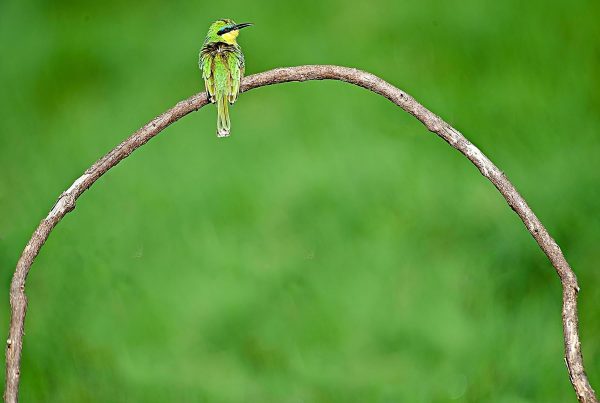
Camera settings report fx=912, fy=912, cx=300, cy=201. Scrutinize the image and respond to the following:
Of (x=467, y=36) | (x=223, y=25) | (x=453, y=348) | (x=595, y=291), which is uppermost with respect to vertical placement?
(x=467, y=36)

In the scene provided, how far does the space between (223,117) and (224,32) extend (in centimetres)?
27

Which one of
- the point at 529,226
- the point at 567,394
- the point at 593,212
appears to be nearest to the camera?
the point at 529,226

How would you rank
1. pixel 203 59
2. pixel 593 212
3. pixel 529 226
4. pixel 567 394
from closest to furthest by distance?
pixel 529 226 < pixel 203 59 < pixel 567 394 < pixel 593 212

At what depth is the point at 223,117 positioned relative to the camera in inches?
74.4

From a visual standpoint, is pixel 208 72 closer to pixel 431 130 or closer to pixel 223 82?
pixel 223 82

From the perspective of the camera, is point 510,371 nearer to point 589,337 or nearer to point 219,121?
point 589,337

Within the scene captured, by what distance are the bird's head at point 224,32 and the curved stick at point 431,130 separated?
0.63 feet

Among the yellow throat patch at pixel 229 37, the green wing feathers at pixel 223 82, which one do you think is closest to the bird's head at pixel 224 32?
the yellow throat patch at pixel 229 37

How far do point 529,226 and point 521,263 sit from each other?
105cm

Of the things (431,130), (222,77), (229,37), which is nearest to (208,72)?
(222,77)

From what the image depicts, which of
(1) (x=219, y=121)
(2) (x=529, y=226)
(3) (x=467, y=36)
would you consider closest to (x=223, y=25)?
(1) (x=219, y=121)

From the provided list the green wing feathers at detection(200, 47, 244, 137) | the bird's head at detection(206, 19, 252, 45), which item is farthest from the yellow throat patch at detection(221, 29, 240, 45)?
the green wing feathers at detection(200, 47, 244, 137)

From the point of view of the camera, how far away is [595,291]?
2.82 meters

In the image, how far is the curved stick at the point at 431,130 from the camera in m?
1.81
